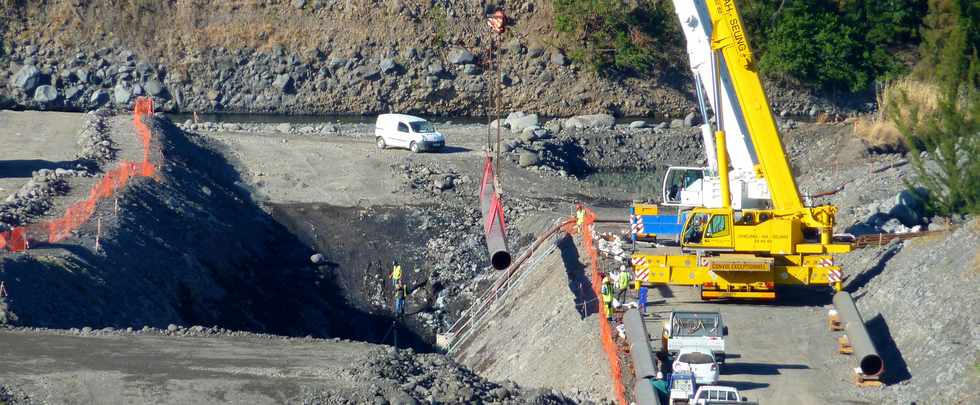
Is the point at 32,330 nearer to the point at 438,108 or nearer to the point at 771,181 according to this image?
the point at 771,181

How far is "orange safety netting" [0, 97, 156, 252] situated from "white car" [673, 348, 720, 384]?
1505cm

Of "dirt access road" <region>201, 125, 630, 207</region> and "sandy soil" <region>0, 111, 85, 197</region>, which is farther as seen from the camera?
"dirt access road" <region>201, 125, 630, 207</region>

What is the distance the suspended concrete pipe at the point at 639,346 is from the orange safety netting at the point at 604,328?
13.9 inches

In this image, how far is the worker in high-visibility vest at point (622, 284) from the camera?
31.3 metres

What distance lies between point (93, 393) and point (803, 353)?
13859 millimetres

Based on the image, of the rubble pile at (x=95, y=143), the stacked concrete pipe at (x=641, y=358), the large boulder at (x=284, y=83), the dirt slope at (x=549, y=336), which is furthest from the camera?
the large boulder at (x=284, y=83)

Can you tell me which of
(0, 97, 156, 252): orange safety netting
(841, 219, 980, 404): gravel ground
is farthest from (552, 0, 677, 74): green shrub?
(841, 219, 980, 404): gravel ground

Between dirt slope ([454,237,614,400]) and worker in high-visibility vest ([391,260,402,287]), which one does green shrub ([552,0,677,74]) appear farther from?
dirt slope ([454,237,614,400])

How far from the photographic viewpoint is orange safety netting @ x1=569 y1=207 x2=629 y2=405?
85.0 feet

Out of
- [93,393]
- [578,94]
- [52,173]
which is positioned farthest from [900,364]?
[578,94]

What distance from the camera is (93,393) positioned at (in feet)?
72.8

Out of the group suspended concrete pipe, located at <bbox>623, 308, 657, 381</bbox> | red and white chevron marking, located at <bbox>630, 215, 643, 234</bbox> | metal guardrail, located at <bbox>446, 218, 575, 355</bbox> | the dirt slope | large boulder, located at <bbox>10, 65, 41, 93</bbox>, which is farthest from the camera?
large boulder, located at <bbox>10, 65, 41, 93</bbox>

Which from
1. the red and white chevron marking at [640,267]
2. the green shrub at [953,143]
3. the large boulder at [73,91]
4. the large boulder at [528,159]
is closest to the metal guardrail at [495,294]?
the red and white chevron marking at [640,267]

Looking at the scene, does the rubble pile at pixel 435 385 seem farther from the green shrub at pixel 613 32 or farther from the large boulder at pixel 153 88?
the green shrub at pixel 613 32
